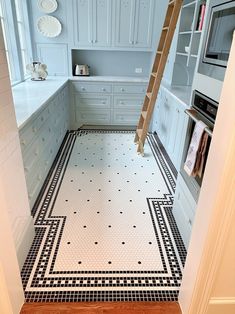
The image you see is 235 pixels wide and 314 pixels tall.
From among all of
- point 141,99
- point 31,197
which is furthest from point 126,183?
point 141,99

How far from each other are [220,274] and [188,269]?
0.18m

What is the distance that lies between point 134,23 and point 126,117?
145 centimetres

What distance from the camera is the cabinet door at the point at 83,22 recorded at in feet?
12.1

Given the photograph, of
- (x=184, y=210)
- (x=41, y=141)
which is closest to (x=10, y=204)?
(x=41, y=141)

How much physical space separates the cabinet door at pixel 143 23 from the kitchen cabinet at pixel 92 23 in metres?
0.42

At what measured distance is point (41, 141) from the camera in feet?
8.02

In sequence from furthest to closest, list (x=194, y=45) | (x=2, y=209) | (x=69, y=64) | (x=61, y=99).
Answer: (x=69, y=64)
(x=61, y=99)
(x=194, y=45)
(x=2, y=209)

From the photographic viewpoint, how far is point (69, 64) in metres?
4.08

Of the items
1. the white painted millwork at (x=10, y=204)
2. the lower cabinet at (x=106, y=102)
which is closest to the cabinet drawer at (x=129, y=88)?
the lower cabinet at (x=106, y=102)

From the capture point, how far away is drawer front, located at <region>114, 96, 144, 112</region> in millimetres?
4078

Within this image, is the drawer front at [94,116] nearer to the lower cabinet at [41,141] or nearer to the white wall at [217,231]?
the lower cabinet at [41,141]

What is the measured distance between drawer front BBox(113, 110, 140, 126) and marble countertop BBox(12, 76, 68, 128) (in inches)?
39.3

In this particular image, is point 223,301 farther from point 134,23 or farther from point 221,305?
point 134,23

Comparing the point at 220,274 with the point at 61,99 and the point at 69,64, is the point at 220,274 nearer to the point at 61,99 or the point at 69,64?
the point at 61,99
